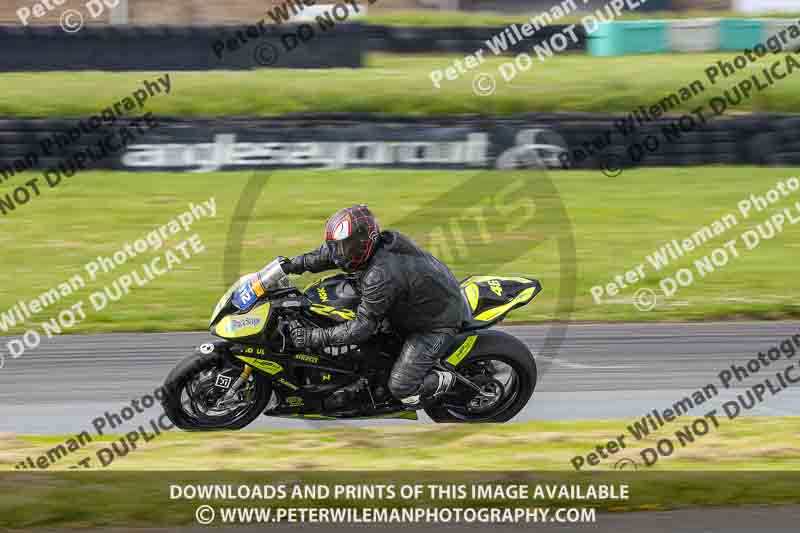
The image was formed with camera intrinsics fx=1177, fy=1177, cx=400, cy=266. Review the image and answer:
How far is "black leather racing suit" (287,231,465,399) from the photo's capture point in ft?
25.6

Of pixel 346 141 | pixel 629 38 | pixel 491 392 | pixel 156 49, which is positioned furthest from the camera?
pixel 629 38

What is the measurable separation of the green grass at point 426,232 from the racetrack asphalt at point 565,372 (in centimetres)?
85

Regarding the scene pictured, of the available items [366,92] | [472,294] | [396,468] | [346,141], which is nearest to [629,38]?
[366,92]

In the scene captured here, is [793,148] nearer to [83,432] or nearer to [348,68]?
[348,68]

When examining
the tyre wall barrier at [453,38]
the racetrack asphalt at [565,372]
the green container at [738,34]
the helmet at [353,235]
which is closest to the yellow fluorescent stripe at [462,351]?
the racetrack asphalt at [565,372]

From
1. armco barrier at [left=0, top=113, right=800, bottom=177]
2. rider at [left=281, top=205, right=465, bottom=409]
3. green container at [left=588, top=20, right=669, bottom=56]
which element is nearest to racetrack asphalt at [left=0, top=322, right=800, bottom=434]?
rider at [left=281, top=205, right=465, bottom=409]

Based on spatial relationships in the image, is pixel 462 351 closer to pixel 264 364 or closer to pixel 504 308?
pixel 504 308

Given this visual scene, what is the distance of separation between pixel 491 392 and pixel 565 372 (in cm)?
198

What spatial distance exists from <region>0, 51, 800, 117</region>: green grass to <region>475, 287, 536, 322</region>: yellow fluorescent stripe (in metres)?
14.5

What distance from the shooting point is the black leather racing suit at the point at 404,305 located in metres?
7.79

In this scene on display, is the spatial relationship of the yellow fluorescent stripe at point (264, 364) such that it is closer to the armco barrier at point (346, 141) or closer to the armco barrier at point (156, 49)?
the armco barrier at point (346, 141)

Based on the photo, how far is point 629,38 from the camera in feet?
98.5

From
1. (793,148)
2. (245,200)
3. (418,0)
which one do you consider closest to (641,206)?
(793,148)

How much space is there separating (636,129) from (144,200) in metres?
7.98
